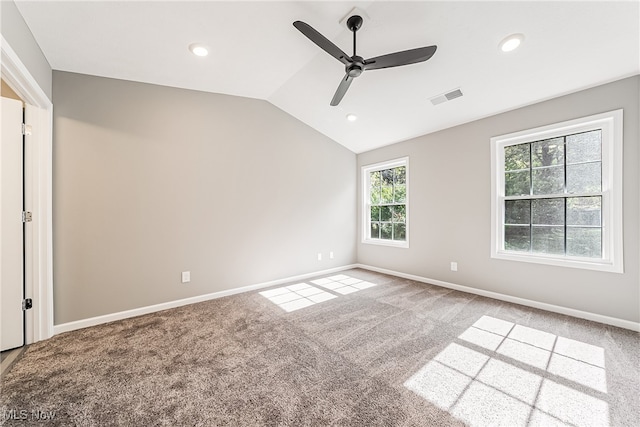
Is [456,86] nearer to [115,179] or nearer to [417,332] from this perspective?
[417,332]

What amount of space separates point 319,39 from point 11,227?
9.97 feet

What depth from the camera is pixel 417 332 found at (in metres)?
2.47

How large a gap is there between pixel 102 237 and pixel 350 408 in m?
2.93

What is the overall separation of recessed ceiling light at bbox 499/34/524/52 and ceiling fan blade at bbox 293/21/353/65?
4.88 feet

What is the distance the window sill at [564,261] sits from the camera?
8.47 ft

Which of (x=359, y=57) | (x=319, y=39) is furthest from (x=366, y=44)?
(x=319, y=39)

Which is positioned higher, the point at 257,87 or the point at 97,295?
the point at 257,87

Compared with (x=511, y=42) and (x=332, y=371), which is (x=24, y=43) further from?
(x=511, y=42)

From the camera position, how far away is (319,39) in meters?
1.93

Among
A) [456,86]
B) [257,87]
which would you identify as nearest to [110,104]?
[257,87]

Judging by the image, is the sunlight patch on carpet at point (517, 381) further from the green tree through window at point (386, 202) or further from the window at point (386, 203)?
the green tree through window at point (386, 202)

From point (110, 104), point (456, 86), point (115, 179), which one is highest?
point (456, 86)

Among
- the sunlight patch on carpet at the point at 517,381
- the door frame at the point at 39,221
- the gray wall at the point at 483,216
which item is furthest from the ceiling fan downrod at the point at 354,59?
the door frame at the point at 39,221

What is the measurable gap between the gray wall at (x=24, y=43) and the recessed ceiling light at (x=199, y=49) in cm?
115
